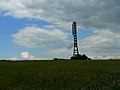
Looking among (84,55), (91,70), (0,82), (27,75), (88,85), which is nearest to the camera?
(88,85)

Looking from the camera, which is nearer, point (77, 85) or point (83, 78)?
point (77, 85)

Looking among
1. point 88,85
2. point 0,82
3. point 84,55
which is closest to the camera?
point 88,85

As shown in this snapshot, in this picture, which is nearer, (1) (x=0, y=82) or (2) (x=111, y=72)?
(1) (x=0, y=82)

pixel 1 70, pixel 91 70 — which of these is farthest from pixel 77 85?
pixel 1 70

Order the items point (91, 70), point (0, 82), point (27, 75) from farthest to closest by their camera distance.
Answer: point (91, 70)
point (27, 75)
point (0, 82)

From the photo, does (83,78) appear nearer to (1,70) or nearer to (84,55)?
(1,70)

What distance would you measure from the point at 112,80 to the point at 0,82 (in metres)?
8.87

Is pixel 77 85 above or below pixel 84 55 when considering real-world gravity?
below

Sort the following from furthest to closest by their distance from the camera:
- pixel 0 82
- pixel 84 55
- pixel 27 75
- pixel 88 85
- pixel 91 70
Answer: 1. pixel 84 55
2. pixel 91 70
3. pixel 27 75
4. pixel 0 82
5. pixel 88 85

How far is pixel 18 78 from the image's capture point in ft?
105

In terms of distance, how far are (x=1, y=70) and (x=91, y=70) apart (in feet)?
28.3

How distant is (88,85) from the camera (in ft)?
92.1

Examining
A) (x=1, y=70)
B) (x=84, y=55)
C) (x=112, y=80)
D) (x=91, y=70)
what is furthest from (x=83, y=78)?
(x=84, y=55)

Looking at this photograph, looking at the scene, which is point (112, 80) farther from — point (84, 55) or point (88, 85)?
point (84, 55)
